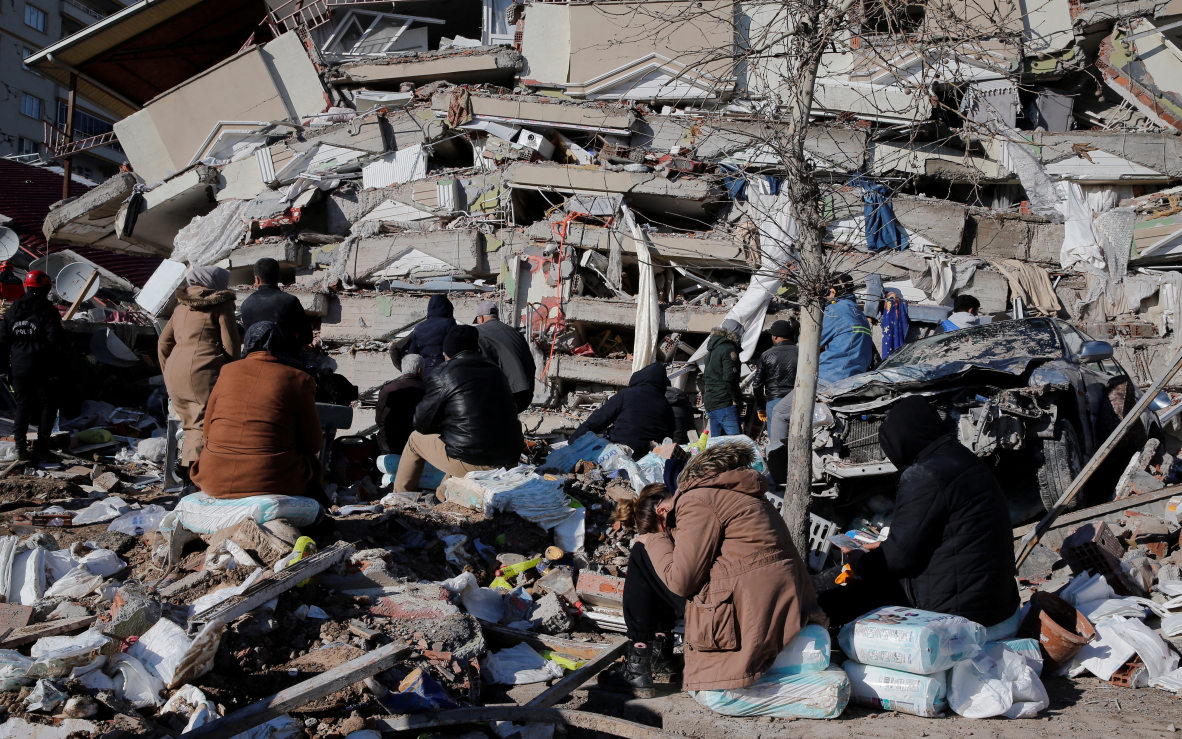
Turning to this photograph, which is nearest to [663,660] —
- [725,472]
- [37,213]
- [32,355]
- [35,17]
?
[725,472]

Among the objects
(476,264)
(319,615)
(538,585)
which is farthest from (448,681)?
(476,264)

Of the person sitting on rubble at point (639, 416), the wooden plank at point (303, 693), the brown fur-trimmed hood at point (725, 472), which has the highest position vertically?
the brown fur-trimmed hood at point (725, 472)

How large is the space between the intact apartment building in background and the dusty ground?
39.2 metres

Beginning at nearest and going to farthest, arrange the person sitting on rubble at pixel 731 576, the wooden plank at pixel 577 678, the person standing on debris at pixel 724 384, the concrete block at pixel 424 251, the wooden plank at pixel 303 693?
the wooden plank at pixel 303 693
the person sitting on rubble at pixel 731 576
the wooden plank at pixel 577 678
the person standing on debris at pixel 724 384
the concrete block at pixel 424 251

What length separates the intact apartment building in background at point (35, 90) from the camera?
36219 millimetres

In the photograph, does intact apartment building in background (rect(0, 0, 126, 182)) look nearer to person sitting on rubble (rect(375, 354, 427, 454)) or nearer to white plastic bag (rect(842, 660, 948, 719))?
person sitting on rubble (rect(375, 354, 427, 454))

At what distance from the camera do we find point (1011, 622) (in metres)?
4.10

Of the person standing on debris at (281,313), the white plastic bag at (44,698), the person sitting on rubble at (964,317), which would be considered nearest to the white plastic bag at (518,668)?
the white plastic bag at (44,698)

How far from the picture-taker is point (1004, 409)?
637 centimetres

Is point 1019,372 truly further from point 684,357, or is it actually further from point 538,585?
point 684,357

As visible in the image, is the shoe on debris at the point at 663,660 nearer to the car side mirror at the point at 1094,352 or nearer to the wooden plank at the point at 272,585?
the wooden plank at the point at 272,585

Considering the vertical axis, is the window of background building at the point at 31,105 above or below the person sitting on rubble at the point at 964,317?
above

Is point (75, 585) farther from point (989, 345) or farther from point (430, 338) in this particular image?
point (989, 345)

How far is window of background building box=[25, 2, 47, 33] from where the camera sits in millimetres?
37344
